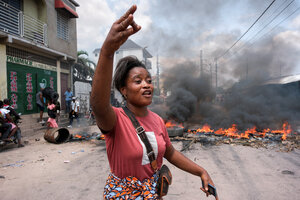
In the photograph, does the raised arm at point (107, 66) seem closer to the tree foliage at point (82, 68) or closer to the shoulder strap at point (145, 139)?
the shoulder strap at point (145, 139)

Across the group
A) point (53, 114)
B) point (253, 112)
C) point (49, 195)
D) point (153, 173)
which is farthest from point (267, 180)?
point (253, 112)

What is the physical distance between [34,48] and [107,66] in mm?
11788

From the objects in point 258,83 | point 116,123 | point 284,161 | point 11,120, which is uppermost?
point 258,83

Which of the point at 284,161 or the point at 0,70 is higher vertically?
the point at 0,70

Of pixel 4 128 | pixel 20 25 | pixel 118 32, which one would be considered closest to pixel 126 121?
pixel 118 32

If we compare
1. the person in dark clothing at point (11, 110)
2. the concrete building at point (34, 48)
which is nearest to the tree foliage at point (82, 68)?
the concrete building at point (34, 48)

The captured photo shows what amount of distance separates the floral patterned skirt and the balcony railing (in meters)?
10.6

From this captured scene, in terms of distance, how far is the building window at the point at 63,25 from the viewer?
13297 mm

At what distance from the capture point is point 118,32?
89 centimetres

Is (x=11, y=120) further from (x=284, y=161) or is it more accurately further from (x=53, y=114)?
(x=284, y=161)

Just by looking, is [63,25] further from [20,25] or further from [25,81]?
[25,81]

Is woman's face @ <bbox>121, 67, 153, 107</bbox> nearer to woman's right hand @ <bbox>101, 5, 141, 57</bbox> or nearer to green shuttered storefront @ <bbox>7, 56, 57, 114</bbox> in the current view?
woman's right hand @ <bbox>101, 5, 141, 57</bbox>

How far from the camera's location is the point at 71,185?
3604mm

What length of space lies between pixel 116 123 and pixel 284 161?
5635 mm
